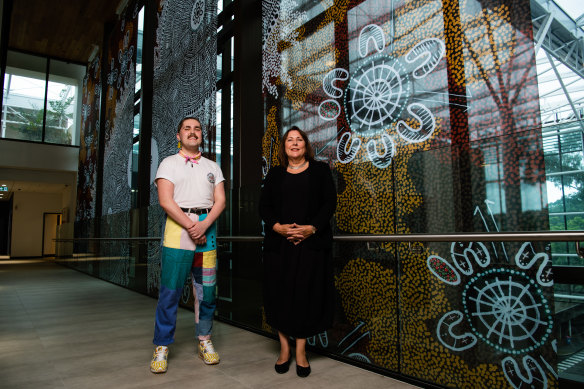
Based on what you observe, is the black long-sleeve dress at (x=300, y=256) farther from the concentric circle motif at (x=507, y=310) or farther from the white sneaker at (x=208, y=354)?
the concentric circle motif at (x=507, y=310)

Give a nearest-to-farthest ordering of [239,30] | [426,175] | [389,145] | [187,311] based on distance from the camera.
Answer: [426,175]
[389,145]
[239,30]
[187,311]

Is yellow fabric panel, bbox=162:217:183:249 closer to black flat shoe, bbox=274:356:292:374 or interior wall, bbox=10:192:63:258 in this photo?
black flat shoe, bbox=274:356:292:374

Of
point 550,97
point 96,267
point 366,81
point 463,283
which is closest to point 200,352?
point 463,283

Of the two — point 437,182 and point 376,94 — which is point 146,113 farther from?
point 437,182

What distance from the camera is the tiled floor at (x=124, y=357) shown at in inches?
78.2

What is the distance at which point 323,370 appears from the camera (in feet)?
7.05

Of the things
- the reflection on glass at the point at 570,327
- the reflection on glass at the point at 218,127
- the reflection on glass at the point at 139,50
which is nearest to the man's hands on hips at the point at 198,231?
the reflection on glass at the point at 570,327

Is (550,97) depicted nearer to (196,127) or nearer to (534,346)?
(534,346)

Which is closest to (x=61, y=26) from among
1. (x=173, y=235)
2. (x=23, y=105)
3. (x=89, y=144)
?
(x=89, y=144)

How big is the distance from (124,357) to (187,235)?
94 cm

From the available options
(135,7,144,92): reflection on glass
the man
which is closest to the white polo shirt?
the man

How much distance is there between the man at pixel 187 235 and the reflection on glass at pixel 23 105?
12726mm

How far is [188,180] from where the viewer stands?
2.28 metres

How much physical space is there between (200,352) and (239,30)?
8.72 feet
